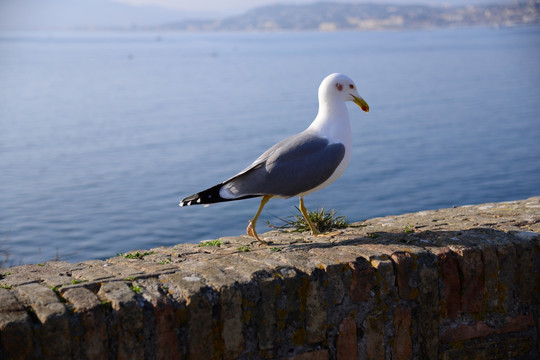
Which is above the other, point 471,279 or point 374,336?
point 471,279

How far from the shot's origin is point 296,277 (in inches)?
127

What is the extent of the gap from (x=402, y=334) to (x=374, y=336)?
17 cm

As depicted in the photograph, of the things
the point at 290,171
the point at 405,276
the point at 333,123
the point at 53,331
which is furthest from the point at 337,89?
the point at 53,331

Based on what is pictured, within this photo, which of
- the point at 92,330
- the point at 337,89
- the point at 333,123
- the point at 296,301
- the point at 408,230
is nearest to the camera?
the point at 92,330

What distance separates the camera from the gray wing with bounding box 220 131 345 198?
427 cm

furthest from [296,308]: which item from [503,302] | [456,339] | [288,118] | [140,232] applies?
[288,118]

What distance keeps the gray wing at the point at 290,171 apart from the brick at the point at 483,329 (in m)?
1.33

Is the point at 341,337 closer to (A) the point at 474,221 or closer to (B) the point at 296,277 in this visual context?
(B) the point at 296,277

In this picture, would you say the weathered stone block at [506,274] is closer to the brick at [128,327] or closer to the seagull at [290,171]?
the seagull at [290,171]

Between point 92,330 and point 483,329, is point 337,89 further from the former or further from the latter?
point 92,330

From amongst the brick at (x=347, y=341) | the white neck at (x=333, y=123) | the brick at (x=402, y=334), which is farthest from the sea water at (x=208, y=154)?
the brick at (x=402, y=334)

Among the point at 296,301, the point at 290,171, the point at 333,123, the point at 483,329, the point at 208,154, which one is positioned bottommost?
the point at 483,329

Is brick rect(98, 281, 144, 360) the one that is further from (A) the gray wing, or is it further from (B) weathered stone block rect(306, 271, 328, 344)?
(A) the gray wing

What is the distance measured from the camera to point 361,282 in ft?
10.9
